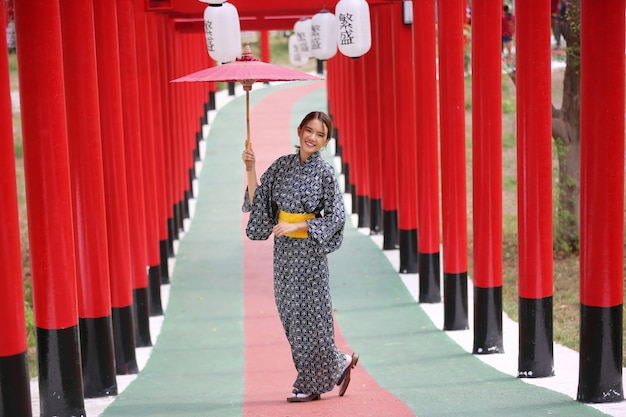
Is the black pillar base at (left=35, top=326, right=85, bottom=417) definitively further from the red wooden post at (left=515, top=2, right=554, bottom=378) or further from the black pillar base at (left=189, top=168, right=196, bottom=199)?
the black pillar base at (left=189, top=168, right=196, bottom=199)

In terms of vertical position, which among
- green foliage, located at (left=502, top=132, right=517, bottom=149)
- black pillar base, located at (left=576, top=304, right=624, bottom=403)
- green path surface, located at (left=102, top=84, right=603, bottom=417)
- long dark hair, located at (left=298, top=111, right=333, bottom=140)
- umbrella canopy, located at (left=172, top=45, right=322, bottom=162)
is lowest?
green path surface, located at (left=102, top=84, right=603, bottom=417)

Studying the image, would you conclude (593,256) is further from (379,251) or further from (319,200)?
(379,251)

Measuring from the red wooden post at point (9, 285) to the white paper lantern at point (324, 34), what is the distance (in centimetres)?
576

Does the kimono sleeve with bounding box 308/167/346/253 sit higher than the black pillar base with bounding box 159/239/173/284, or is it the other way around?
the kimono sleeve with bounding box 308/167/346/253

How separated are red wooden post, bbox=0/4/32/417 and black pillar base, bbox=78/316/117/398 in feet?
5.91

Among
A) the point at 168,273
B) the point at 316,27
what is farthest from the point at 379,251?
the point at 316,27

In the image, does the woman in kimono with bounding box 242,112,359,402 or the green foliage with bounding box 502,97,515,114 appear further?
the green foliage with bounding box 502,97,515,114

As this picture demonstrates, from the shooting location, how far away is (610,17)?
5.73m

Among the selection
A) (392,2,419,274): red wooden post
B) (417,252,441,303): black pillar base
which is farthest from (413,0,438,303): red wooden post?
(392,2,419,274): red wooden post

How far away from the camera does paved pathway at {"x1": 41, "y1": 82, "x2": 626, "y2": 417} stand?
612 cm

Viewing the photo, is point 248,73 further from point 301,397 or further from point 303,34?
point 303,34

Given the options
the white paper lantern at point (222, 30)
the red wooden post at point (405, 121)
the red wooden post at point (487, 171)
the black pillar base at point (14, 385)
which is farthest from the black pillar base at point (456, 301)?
the black pillar base at point (14, 385)

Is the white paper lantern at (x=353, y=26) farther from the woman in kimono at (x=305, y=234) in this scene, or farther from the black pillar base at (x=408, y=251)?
the black pillar base at (x=408, y=251)

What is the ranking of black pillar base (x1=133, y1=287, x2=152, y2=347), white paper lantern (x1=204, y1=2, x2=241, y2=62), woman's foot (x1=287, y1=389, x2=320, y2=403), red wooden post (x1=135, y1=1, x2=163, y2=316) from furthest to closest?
red wooden post (x1=135, y1=1, x2=163, y2=316), black pillar base (x1=133, y1=287, x2=152, y2=347), white paper lantern (x1=204, y1=2, x2=241, y2=62), woman's foot (x1=287, y1=389, x2=320, y2=403)
